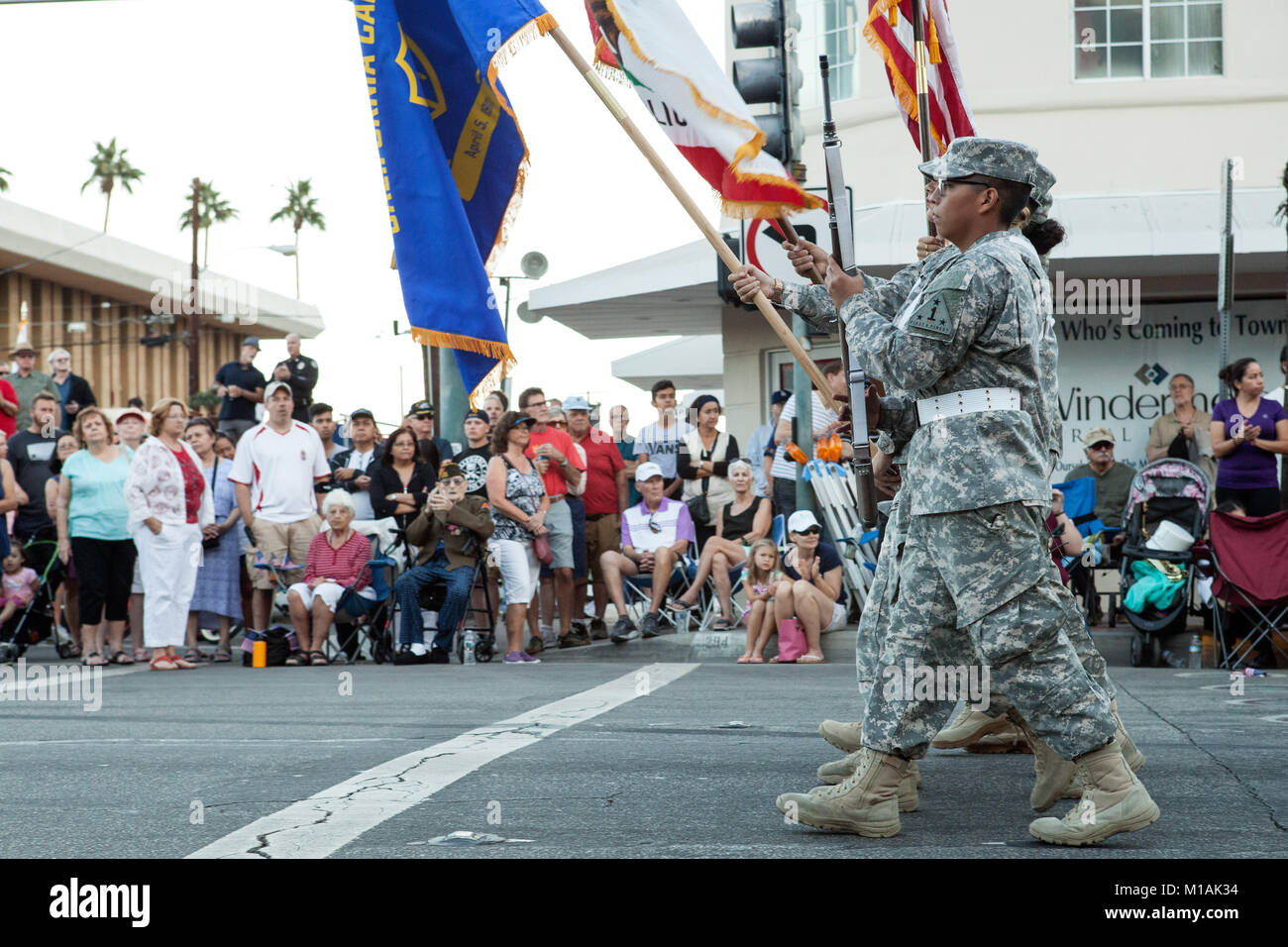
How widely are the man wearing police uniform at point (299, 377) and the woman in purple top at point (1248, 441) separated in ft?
29.0

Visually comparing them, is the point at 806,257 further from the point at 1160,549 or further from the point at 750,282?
the point at 1160,549

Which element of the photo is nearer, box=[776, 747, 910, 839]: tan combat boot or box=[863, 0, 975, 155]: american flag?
box=[776, 747, 910, 839]: tan combat boot

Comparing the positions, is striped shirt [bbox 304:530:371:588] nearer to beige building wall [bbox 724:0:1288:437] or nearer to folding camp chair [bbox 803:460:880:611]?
folding camp chair [bbox 803:460:880:611]

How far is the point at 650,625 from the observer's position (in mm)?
13461

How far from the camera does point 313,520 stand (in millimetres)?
13438

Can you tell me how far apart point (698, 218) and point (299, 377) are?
11.1 metres

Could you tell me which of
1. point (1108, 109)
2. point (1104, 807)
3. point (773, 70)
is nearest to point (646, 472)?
point (773, 70)

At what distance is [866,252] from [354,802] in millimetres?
11204

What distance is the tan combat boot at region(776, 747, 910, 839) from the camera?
486 centimetres

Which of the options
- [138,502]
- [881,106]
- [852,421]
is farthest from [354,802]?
[881,106]

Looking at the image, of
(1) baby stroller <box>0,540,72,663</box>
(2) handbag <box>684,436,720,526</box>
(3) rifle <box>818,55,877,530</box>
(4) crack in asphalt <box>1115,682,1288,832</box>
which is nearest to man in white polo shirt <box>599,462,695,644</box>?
(2) handbag <box>684,436,720,526</box>

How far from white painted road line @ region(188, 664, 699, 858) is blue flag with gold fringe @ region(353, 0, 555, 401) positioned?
164cm

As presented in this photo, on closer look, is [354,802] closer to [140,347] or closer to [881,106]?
[881,106]
